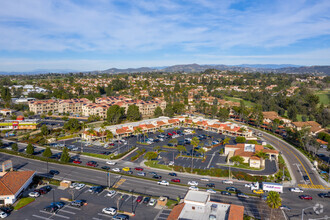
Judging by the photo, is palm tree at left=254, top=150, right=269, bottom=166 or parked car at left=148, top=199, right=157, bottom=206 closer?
parked car at left=148, top=199, right=157, bottom=206

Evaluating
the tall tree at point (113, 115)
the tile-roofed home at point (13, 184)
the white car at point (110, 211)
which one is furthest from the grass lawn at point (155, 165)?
the tall tree at point (113, 115)

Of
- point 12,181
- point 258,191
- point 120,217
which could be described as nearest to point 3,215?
point 12,181

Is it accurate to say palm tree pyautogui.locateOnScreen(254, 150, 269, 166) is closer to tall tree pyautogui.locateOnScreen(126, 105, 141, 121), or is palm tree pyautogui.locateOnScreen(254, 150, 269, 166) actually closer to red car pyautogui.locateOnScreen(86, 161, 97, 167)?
red car pyautogui.locateOnScreen(86, 161, 97, 167)

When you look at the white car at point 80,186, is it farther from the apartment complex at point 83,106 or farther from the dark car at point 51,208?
the apartment complex at point 83,106

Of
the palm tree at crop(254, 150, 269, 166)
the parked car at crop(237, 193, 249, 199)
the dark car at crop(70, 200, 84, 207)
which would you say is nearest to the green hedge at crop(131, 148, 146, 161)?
the dark car at crop(70, 200, 84, 207)

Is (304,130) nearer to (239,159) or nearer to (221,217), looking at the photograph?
(239,159)

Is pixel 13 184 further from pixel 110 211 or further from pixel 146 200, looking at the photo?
pixel 146 200

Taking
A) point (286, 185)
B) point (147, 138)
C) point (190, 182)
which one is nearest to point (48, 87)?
point (147, 138)
